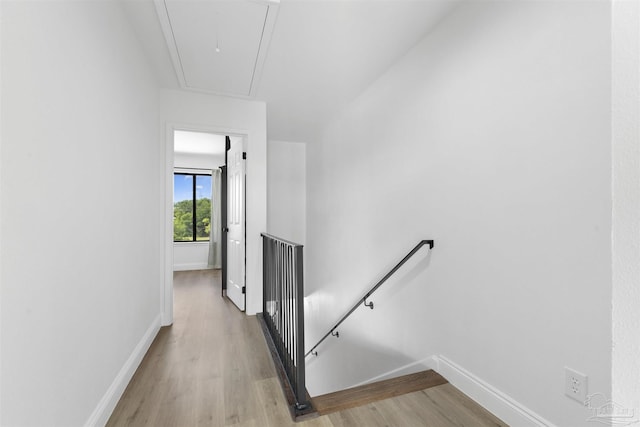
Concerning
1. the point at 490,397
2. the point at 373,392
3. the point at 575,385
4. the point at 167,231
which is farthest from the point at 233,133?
the point at 575,385

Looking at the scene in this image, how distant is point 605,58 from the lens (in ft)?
3.80

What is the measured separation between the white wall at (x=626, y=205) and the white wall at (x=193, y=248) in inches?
259

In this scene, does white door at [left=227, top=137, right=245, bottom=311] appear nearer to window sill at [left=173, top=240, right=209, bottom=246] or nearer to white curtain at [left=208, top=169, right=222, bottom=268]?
white curtain at [left=208, top=169, right=222, bottom=268]

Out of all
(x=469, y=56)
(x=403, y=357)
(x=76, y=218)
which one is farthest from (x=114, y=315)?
(x=469, y=56)

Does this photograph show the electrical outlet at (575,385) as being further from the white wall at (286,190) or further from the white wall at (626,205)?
the white wall at (286,190)

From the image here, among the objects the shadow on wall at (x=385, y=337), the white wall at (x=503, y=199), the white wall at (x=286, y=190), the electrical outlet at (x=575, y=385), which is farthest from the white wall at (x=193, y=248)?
the electrical outlet at (x=575, y=385)

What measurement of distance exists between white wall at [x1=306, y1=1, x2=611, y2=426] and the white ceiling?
237 mm

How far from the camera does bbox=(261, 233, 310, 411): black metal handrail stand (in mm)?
1686

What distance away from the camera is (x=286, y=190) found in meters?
5.08

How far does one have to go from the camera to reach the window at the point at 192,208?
6461mm

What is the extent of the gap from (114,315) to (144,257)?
72 cm

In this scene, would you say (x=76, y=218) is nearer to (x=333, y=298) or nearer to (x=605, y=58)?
(x=605, y=58)

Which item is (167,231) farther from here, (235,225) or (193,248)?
(193,248)

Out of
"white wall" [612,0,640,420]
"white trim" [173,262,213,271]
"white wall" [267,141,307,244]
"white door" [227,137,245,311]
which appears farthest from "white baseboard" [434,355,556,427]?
"white trim" [173,262,213,271]
